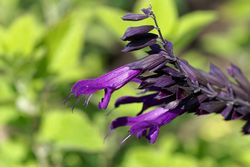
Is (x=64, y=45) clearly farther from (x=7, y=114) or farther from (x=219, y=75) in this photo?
(x=219, y=75)

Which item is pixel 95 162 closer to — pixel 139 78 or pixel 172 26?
pixel 172 26

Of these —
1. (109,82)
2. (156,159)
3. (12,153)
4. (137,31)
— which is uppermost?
(137,31)

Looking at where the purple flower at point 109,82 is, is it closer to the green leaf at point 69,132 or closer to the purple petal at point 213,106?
the purple petal at point 213,106

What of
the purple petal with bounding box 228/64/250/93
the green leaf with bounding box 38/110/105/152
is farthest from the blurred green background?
the purple petal with bounding box 228/64/250/93

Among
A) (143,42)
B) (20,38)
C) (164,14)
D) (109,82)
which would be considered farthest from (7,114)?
(143,42)

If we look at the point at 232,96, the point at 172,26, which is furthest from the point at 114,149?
the point at 232,96

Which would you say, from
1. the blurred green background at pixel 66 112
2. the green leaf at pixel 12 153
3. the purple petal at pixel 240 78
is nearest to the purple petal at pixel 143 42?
the purple petal at pixel 240 78
